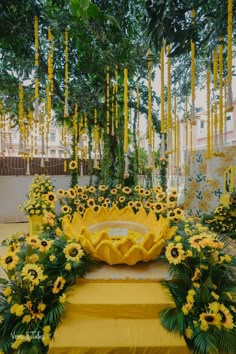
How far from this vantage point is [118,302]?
129cm

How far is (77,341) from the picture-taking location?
3.68 feet

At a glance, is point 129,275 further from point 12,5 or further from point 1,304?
Answer: point 12,5

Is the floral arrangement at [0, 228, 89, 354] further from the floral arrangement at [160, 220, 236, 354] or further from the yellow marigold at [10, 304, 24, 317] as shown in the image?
the floral arrangement at [160, 220, 236, 354]

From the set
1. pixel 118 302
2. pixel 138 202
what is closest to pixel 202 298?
pixel 118 302

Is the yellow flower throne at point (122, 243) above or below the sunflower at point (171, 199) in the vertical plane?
below

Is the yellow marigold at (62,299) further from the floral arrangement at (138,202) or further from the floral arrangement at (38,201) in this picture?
the floral arrangement at (38,201)

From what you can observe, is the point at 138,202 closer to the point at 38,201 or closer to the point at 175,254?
the point at 175,254

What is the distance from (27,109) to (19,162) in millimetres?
1589

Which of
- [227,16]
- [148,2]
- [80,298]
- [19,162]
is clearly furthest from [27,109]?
[80,298]

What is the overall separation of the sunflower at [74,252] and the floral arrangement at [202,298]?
0.55 m

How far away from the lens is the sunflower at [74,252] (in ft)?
4.80

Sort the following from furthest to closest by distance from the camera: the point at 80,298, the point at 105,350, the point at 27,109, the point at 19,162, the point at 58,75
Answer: the point at 19,162 < the point at 27,109 < the point at 58,75 < the point at 80,298 < the point at 105,350

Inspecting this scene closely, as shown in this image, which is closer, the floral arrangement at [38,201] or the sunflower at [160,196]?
the sunflower at [160,196]

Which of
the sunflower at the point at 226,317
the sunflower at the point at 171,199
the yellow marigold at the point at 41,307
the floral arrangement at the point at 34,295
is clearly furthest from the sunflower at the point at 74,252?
the sunflower at the point at 171,199
